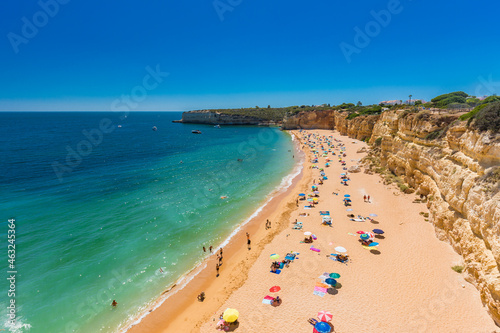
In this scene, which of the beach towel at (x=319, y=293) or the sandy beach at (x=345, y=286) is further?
the beach towel at (x=319, y=293)

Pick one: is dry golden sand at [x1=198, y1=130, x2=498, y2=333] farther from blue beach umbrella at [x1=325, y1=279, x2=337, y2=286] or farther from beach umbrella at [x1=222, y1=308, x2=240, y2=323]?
beach umbrella at [x1=222, y1=308, x2=240, y2=323]

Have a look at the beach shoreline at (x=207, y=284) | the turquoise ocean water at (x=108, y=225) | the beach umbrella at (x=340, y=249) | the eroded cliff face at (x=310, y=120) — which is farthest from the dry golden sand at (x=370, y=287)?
the eroded cliff face at (x=310, y=120)

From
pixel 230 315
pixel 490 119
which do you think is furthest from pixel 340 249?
pixel 490 119

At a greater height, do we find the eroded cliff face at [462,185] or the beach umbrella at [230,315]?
the eroded cliff face at [462,185]

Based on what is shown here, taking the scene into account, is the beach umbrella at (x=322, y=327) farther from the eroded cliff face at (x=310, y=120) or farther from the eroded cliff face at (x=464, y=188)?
the eroded cliff face at (x=310, y=120)

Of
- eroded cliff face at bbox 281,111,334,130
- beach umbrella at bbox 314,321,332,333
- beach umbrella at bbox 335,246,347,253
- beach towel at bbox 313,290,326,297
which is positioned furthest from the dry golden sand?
eroded cliff face at bbox 281,111,334,130

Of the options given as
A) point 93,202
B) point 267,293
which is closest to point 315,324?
point 267,293

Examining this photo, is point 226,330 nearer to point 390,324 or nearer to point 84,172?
point 390,324
